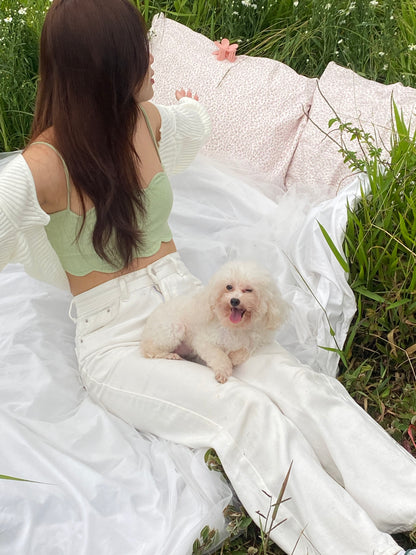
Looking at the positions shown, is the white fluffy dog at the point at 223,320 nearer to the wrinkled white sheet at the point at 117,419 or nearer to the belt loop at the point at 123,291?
the belt loop at the point at 123,291

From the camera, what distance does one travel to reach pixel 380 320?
230cm

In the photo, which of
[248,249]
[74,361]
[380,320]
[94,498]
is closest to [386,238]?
[380,320]

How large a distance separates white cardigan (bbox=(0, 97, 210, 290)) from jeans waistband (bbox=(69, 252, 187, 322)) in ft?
0.37

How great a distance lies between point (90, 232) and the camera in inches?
74.6

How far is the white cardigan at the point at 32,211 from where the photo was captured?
1675mm

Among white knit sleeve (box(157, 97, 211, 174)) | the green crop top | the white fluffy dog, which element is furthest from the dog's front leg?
white knit sleeve (box(157, 97, 211, 174))

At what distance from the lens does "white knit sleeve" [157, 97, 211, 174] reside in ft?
7.48

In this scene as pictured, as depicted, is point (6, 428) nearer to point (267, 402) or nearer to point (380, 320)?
point (267, 402)

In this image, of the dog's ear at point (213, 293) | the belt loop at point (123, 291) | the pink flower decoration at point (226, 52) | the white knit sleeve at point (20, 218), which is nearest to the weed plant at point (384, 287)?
the dog's ear at point (213, 293)

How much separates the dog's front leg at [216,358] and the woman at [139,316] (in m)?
0.03

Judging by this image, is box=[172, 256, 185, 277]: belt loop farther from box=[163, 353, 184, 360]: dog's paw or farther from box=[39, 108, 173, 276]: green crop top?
box=[163, 353, 184, 360]: dog's paw

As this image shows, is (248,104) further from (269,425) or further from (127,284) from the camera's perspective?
(269,425)

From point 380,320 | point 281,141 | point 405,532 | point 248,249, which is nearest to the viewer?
point 405,532

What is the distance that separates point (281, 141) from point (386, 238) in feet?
2.68
